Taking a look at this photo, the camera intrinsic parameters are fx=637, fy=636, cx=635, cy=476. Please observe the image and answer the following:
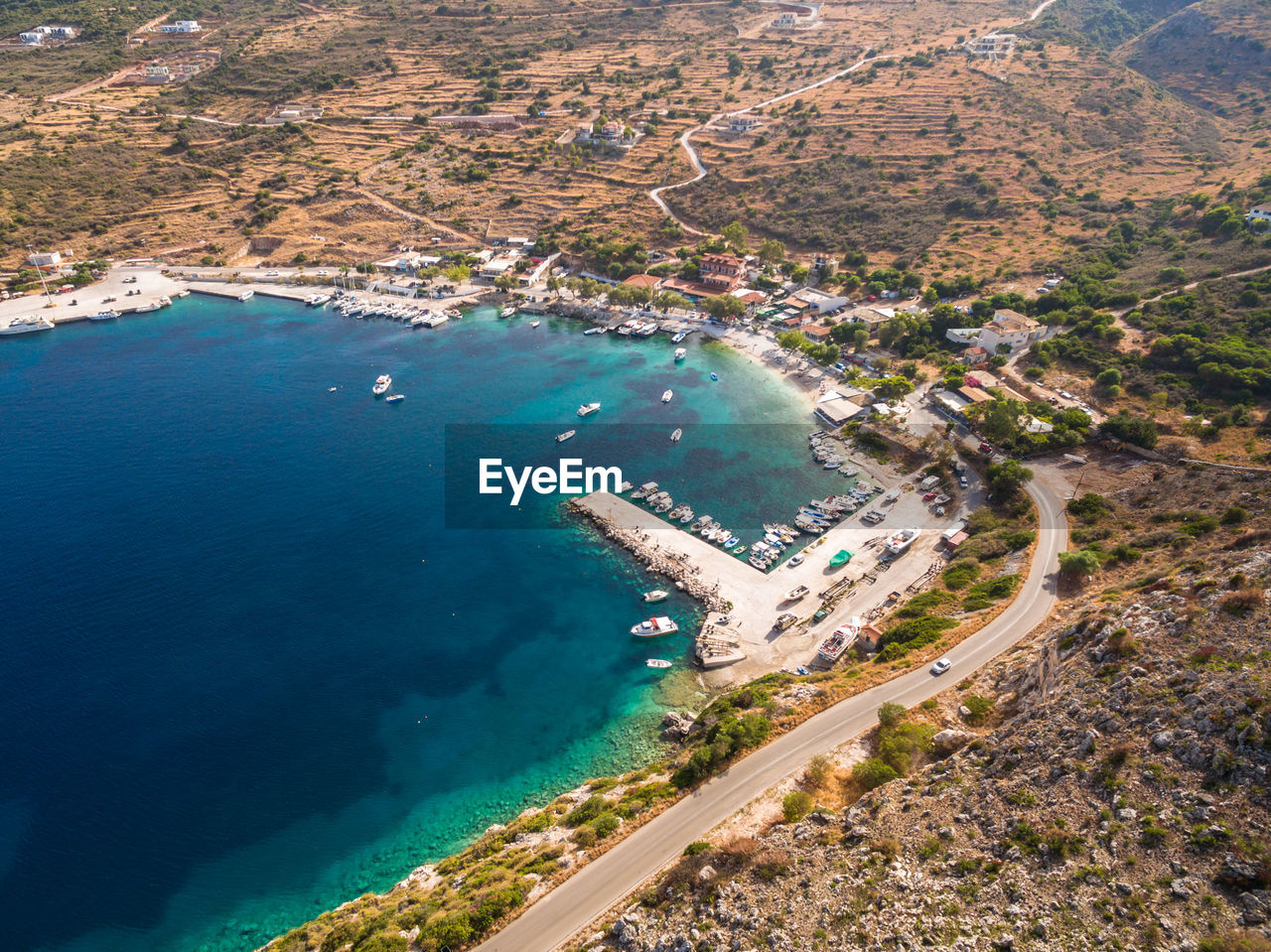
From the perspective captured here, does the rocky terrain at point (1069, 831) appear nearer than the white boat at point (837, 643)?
Yes

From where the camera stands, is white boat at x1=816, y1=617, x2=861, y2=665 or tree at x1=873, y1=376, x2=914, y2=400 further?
tree at x1=873, y1=376, x2=914, y2=400

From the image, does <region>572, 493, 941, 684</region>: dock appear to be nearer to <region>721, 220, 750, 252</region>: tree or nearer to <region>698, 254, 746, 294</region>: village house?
<region>698, 254, 746, 294</region>: village house

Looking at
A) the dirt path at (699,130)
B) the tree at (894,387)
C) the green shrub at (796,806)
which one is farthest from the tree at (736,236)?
the green shrub at (796,806)

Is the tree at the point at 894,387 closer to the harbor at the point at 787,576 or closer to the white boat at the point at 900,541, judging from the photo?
the harbor at the point at 787,576

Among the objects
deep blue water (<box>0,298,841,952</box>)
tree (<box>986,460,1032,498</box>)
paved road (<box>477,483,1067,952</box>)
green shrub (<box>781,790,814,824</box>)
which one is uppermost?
tree (<box>986,460,1032,498</box>)

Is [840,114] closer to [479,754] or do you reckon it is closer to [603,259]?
[603,259]

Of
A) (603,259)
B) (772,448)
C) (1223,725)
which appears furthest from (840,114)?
(1223,725)

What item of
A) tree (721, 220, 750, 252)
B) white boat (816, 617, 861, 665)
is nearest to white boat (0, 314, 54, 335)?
tree (721, 220, 750, 252)
